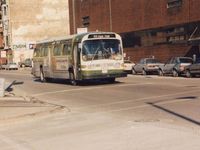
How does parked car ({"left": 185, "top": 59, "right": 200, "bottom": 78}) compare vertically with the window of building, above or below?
below

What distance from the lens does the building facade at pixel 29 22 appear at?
4252 inches

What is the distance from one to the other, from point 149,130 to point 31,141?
2.59 meters

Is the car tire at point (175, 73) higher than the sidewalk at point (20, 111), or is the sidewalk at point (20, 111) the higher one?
the car tire at point (175, 73)

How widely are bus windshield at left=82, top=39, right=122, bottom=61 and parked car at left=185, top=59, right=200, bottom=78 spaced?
8786 millimetres

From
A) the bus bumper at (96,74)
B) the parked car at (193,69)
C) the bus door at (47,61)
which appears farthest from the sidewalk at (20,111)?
the parked car at (193,69)

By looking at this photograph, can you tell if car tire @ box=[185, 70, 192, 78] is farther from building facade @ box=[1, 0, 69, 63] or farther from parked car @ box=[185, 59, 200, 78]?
building facade @ box=[1, 0, 69, 63]

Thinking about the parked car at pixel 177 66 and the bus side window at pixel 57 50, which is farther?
the parked car at pixel 177 66

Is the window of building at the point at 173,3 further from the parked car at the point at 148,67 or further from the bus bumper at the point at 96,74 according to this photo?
the bus bumper at the point at 96,74

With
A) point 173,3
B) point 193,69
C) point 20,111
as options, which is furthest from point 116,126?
point 173,3

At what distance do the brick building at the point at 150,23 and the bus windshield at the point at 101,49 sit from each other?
1921cm

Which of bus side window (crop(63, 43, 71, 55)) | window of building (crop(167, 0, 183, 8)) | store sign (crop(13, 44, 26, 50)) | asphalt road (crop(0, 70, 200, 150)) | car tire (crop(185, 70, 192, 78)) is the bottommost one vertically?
asphalt road (crop(0, 70, 200, 150))

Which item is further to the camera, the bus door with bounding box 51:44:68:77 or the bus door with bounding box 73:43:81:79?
the bus door with bounding box 51:44:68:77

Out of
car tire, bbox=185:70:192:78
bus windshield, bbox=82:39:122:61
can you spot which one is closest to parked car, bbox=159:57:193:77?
car tire, bbox=185:70:192:78

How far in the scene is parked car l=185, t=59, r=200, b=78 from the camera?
3838cm
